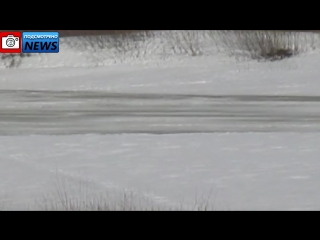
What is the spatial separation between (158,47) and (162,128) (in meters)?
3.90

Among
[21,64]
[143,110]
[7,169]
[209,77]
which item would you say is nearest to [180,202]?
[7,169]

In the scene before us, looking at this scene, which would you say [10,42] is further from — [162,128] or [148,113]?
[148,113]

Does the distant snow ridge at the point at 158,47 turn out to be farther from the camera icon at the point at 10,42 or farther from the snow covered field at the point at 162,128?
the camera icon at the point at 10,42

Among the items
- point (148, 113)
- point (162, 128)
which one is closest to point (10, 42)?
point (162, 128)

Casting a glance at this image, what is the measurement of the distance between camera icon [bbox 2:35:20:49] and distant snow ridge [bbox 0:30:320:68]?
15.4 feet

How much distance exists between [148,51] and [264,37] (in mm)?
2261

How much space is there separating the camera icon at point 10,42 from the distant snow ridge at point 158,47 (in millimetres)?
4691

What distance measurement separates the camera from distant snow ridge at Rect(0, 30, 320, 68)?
10.6 meters

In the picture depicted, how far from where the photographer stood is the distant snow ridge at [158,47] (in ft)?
34.9

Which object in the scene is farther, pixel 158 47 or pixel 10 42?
pixel 158 47

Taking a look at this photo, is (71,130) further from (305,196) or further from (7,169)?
(305,196)

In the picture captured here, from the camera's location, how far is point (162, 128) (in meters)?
7.10

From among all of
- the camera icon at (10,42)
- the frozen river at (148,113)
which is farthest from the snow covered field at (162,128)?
the camera icon at (10,42)

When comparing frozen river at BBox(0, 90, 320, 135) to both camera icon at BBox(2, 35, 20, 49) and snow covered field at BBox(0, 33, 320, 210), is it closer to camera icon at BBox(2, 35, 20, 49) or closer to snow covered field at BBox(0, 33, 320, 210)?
snow covered field at BBox(0, 33, 320, 210)
